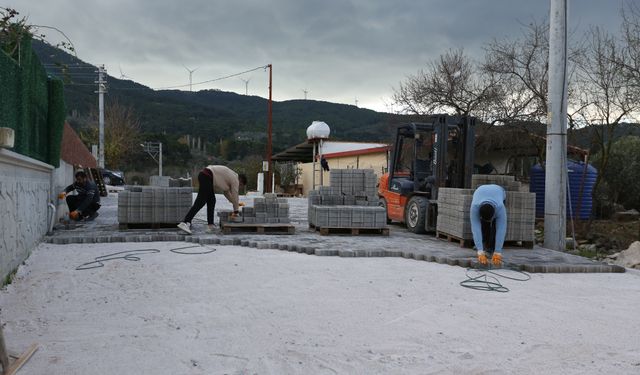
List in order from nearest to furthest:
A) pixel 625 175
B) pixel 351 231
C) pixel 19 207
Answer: pixel 19 207
pixel 351 231
pixel 625 175

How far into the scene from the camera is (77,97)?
6456 cm

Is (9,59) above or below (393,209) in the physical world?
above

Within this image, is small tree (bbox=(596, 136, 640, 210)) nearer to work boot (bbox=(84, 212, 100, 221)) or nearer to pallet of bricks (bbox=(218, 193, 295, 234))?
pallet of bricks (bbox=(218, 193, 295, 234))

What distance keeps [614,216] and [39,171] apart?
18.8 m

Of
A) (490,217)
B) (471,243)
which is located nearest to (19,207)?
(490,217)

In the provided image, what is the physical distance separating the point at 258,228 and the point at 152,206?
8.18ft

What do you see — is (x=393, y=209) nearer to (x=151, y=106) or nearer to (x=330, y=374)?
(x=330, y=374)

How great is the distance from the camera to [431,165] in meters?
12.1

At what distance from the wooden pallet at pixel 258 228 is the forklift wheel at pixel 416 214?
10.1 ft

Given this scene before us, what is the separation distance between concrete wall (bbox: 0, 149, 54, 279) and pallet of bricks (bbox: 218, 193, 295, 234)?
3649mm

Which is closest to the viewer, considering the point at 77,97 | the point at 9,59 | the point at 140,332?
the point at 140,332

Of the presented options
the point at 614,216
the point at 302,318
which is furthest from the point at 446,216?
the point at 614,216

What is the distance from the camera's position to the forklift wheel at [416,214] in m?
11.8

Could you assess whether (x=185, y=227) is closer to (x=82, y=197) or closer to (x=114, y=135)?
(x=82, y=197)
